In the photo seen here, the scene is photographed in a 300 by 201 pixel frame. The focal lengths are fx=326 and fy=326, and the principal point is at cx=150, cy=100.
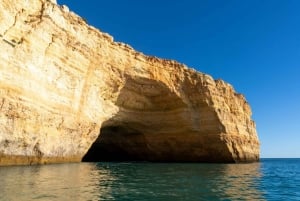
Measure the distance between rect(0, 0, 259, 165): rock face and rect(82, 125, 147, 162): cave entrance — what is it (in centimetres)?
12

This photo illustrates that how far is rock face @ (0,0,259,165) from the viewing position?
59.9ft

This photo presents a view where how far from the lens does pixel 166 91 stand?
3159cm

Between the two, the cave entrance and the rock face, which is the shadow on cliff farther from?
the rock face

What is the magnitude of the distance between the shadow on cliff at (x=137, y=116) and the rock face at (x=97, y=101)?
102mm

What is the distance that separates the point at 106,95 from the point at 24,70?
34.2 feet

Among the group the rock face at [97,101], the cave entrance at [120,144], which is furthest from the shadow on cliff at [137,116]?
the rock face at [97,101]

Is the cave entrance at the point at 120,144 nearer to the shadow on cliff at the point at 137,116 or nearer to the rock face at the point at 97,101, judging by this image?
the shadow on cliff at the point at 137,116

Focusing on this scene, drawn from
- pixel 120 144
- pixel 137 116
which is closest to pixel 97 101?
pixel 137 116

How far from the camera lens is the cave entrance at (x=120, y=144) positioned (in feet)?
117

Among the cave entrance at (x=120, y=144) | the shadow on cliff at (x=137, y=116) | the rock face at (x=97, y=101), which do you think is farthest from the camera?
the cave entrance at (x=120, y=144)

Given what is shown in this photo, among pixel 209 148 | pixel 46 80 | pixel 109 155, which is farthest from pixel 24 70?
pixel 109 155

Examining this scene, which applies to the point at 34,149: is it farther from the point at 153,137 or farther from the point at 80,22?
the point at 153,137

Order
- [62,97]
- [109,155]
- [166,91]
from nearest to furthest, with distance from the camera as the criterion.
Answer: [62,97]
[166,91]
[109,155]

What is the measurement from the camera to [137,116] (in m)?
32.7
